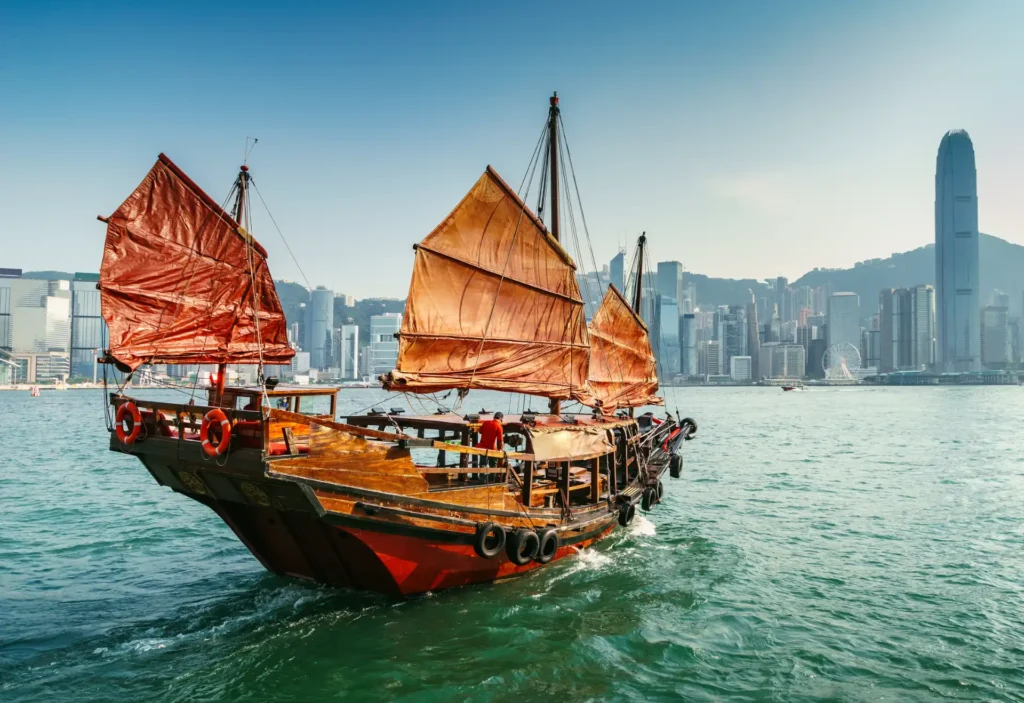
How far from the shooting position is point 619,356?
78.2 ft

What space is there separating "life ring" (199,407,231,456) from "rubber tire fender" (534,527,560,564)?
5585 mm

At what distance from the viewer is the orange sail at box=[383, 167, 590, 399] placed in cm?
1380

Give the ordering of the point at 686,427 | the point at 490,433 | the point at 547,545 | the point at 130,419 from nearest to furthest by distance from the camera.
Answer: the point at 130,419, the point at 490,433, the point at 547,545, the point at 686,427

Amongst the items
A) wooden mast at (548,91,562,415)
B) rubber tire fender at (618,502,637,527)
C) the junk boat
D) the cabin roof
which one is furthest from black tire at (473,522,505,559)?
wooden mast at (548,91,562,415)

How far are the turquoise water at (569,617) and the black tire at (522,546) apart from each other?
2.31 ft

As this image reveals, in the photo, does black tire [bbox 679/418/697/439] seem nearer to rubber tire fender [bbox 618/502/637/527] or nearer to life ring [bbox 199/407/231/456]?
rubber tire fender [bbox 618/502/637/527]

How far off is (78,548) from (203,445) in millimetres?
9153

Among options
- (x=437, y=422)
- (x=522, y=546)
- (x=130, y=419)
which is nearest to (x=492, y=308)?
(x=437, y=422)

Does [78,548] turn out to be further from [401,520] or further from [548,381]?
[548,381]

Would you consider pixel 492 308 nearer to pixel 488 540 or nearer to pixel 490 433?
pixel 490 433

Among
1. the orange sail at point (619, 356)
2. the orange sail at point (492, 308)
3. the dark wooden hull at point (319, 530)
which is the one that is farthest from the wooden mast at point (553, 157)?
the dark wooden hull at point (319, 530)

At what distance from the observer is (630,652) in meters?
9.79

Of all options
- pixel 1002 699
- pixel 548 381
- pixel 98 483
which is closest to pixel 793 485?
pixel 548 381

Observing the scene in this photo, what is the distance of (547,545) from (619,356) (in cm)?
1274
